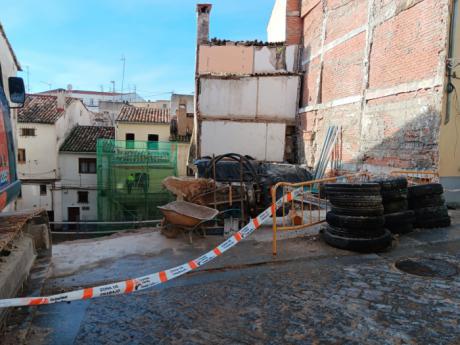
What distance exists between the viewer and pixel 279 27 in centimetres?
2072

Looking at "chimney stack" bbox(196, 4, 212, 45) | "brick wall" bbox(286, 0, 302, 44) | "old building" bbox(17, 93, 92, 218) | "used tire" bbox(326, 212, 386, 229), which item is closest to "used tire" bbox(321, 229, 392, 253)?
"used tire" bbox(326, 212, 386, 229)

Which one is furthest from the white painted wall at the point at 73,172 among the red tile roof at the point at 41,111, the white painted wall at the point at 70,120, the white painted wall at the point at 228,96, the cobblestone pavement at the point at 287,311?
the cobblestone pavement at the point at 287,311

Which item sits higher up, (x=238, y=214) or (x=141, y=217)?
(x=238, y=214)

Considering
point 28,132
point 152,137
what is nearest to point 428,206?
point 152,137

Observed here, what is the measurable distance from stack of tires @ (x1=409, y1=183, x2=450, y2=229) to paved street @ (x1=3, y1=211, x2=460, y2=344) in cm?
266

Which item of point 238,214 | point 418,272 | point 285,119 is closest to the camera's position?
point 418,272

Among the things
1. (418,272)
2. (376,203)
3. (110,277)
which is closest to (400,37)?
(376,203)

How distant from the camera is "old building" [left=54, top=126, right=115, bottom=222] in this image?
2744 centimetres

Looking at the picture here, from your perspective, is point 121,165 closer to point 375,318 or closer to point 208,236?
point 208,236

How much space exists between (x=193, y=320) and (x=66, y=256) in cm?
341

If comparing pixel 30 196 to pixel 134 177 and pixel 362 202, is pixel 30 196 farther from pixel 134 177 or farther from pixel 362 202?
pixel 362 202

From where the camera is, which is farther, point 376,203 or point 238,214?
point 238,214

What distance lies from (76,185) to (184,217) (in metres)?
23.9

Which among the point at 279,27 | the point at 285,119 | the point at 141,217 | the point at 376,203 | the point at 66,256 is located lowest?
the point at 141,217
